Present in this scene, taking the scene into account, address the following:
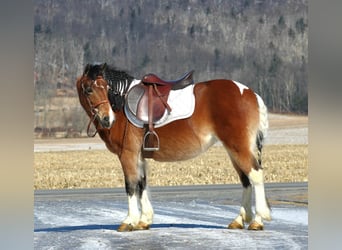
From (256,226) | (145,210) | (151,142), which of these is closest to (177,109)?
(151,142)

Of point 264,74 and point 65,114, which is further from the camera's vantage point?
point 264,74

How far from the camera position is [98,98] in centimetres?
767

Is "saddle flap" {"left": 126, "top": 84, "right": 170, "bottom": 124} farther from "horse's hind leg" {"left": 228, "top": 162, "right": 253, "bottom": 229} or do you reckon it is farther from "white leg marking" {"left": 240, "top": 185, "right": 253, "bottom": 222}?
"white leg marking" {"left": 240, "top": 185, "right": 253, "bottom": 222}

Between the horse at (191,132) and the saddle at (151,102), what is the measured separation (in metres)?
0.08

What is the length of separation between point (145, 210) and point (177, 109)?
0.99 metres

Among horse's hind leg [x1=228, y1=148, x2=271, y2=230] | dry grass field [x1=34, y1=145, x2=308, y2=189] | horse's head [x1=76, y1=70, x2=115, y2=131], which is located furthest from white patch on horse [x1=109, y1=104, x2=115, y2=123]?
dry grass field [x1=34, y1=145, x2=308, y2=189]

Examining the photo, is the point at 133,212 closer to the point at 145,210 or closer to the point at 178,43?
the point at 145,210

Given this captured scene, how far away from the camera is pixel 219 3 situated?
4378 centimetres

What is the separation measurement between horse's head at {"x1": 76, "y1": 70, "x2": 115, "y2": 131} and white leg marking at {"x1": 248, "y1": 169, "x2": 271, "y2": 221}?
133cm

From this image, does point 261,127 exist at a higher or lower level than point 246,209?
higher

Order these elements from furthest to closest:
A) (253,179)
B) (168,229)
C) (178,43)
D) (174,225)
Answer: (178,43) < (174,225) < (168,229) < (253,179)
